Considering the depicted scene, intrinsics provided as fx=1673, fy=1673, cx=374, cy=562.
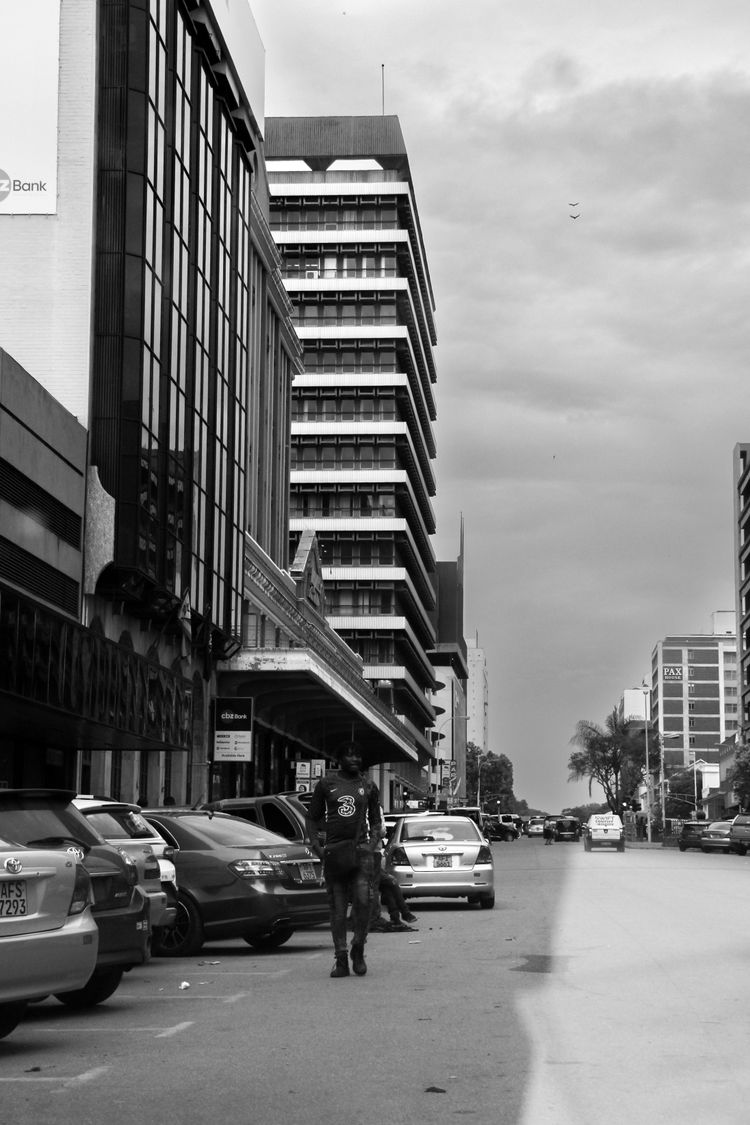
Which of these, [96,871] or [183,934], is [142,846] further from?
[96,871]

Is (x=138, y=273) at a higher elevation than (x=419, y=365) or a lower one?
lower

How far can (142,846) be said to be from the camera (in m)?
14.2

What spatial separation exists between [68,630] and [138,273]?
41.6 ft

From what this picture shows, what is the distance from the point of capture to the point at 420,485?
401 feet

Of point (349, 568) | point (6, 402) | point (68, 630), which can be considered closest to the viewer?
point (68, 630)

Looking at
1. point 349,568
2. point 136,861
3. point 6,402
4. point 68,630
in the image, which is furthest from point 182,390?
point 349,568

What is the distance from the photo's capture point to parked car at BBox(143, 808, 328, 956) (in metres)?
16.1

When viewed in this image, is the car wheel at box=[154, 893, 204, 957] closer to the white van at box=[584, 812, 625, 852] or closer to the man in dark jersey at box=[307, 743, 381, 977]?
the man in dark jersey at box=[307, 743, 381, 977]

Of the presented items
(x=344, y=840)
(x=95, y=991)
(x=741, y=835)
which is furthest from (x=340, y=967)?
(x=741, y=835)

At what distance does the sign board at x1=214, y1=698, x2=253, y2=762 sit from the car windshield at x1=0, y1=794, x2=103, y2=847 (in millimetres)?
30433

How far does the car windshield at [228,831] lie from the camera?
1664 cm

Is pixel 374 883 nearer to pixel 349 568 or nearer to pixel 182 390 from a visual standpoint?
pixel 182 390

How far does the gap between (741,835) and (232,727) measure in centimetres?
2661

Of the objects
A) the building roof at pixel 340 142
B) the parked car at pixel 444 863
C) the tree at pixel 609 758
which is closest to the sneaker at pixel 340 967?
the parked car at pixel 444 863
